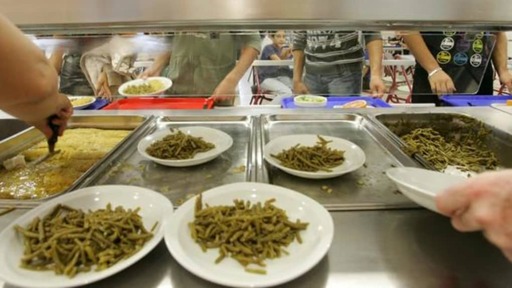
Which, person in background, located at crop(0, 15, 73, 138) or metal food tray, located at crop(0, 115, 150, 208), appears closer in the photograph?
person in background, located at crop(0, 15, 73, 138)

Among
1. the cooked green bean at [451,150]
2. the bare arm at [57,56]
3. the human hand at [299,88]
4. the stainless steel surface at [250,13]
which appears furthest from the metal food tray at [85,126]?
the cooked green bean at [451,150]

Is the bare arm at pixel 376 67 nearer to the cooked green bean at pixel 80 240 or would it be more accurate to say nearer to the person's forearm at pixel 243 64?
the person's forearm at pixel 243 64

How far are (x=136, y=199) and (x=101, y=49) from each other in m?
0.62

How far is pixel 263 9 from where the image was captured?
1.00 meters

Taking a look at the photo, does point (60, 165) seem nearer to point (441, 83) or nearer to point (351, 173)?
point (351, 173)

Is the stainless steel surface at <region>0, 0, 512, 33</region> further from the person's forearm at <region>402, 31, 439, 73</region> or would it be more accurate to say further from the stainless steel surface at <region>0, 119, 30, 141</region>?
the stainless steel surface at <region>0, 119, 30, 141</region>

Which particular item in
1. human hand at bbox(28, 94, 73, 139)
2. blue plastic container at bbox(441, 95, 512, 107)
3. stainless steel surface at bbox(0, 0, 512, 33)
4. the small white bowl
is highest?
stainless steel surface at bbox(0, 0, 512, 33)

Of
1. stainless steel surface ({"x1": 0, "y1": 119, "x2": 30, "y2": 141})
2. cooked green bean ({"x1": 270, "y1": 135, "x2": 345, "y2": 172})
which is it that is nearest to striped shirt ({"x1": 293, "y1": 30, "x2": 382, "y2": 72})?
cooked green bean ({"x1": 270, "y1": 135, "x2": 345, "y2": 172})

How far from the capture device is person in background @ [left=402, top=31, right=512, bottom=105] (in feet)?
3.97

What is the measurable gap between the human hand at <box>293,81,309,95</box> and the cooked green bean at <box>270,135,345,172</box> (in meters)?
0.29

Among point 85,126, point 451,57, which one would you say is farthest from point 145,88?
point 451,57

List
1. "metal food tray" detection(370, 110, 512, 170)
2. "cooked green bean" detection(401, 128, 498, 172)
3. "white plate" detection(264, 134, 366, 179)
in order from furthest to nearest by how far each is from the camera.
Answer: "metal food tray" detection(370, 110, 512, 170) → "cooked green bean" detection(401, 128, 498, 172) → "white plate" detection(264, 134, 366, 179)

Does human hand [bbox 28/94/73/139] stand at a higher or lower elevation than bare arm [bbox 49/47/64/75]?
lower

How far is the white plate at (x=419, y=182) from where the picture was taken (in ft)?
2.58
